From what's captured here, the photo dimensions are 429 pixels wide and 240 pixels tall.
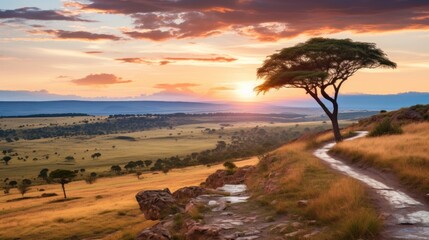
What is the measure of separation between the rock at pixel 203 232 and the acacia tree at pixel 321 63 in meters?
32.3

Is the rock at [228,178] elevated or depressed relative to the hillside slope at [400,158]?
depressed

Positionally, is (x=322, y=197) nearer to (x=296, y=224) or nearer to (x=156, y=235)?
(x=296, y=224)

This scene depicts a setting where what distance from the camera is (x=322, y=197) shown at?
1900 centimetres

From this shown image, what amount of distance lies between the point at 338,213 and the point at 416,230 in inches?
116

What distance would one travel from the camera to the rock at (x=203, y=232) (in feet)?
59.2

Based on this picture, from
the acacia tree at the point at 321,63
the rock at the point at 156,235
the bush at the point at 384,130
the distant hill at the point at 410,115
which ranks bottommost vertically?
the rock at the point at 156,235

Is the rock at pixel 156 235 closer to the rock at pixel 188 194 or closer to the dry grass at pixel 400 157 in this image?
the rock at pixel 188 194

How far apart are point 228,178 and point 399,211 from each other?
24.6m

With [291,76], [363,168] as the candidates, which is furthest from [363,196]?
[291,76]

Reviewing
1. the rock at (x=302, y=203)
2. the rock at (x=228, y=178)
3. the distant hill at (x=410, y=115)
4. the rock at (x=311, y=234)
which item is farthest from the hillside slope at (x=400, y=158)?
the distant hill at (x=410, y=115)

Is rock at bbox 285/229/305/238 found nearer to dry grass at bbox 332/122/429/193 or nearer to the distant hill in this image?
dry grass at bbox 332/122/429/193

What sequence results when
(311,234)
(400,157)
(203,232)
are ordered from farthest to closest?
(400,157)
(203,232)
(311,234)

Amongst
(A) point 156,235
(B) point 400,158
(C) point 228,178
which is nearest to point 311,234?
(A) point 156,235

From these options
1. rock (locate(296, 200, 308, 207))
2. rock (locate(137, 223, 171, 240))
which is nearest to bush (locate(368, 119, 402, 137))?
rock (locate(296, 200, 308, 207))
